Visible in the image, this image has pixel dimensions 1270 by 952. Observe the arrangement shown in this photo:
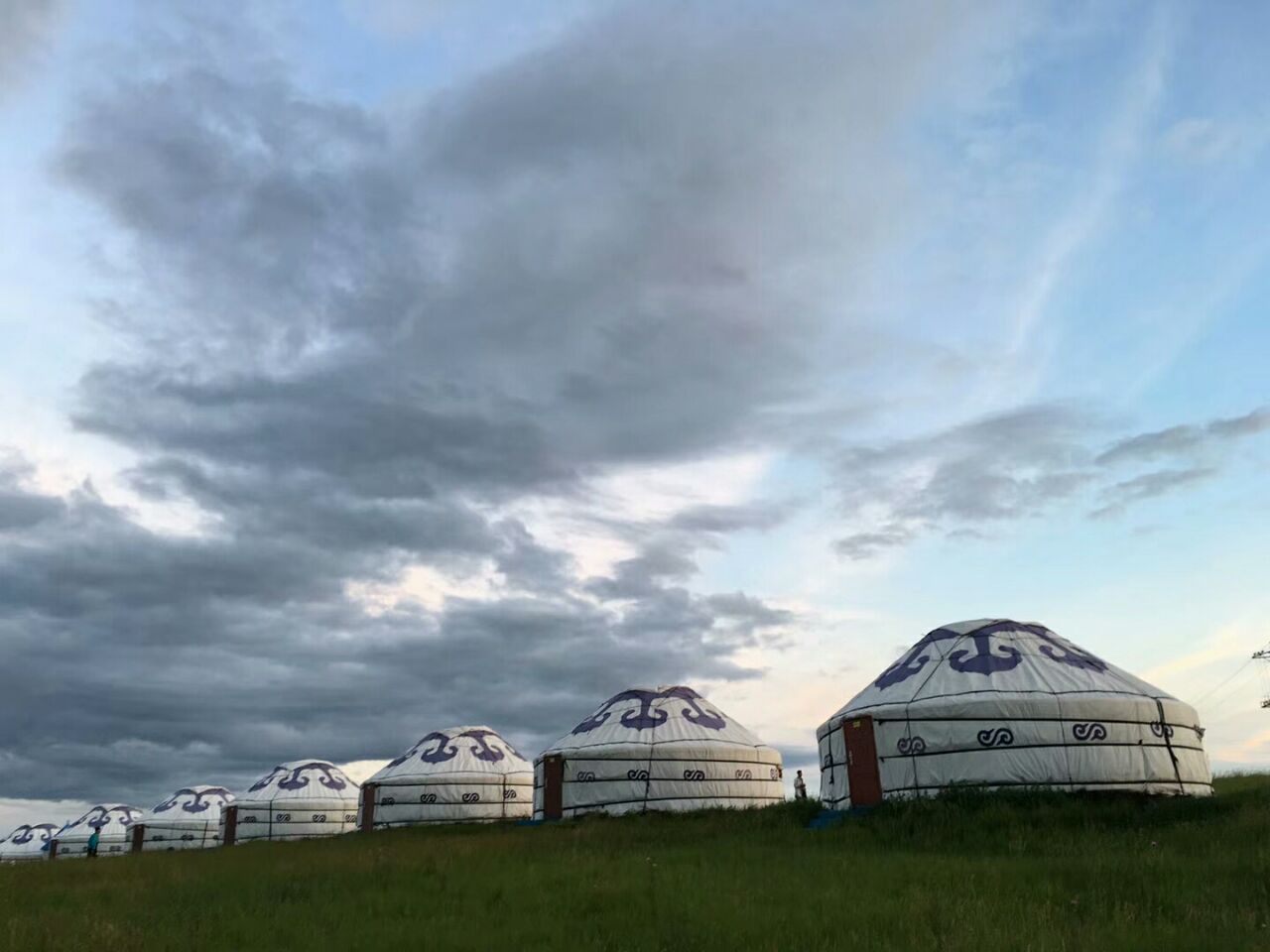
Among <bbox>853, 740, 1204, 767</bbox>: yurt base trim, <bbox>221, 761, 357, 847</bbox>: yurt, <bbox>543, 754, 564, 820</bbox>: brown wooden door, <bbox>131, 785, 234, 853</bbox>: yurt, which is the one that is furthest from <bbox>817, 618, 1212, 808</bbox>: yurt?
<bbox>131, 785, 234, 853</bbox>: yurt

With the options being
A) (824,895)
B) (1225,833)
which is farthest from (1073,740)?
(824,895)

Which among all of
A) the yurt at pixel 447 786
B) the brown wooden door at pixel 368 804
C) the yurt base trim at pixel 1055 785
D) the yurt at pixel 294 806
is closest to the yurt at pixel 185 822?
the yurt at pixel 294 806

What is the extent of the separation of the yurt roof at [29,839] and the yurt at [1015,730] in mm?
68993

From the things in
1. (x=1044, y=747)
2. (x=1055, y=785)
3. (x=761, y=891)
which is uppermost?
(x=1044, y=747)

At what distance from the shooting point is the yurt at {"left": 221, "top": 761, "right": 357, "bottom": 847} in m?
42.2

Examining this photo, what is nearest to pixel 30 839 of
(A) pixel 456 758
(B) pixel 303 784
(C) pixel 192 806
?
(C) pixel 192 806

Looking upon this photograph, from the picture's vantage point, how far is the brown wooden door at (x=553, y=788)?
2667cm

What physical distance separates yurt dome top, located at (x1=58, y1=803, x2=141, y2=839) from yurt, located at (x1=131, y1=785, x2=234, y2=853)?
391 cm

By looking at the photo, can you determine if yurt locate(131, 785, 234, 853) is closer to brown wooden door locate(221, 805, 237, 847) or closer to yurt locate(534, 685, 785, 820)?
brown wooden door locate(221, 805, 237, 847)

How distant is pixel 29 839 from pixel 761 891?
7740cm

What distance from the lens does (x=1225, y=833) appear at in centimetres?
1270

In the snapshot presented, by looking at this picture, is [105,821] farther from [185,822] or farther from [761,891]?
[761,891]

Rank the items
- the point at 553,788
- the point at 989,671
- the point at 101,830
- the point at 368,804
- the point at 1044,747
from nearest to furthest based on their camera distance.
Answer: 1. the point at 1044,747
2. the point at 989,671
3. the point at 553,788
4. the point at 368,804
5. the point at 101,830

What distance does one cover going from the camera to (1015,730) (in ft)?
58.6
